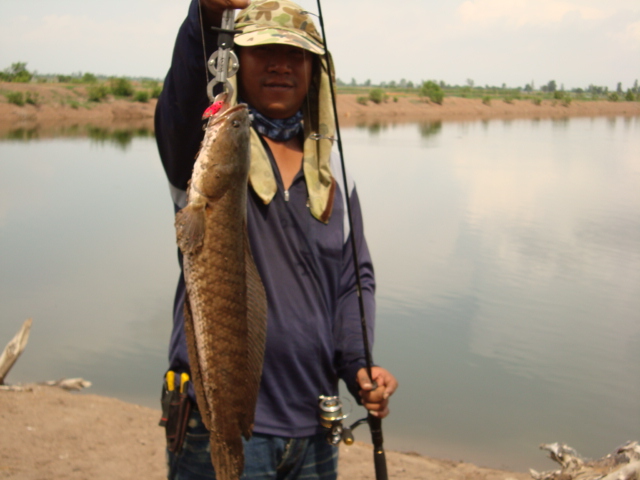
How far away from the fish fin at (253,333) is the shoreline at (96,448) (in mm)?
3086

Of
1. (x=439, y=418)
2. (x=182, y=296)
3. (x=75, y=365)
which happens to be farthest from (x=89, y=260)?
(x=182, y=296)

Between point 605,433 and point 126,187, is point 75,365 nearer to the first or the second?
point 605,433

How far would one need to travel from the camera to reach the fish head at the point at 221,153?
6.03 feet

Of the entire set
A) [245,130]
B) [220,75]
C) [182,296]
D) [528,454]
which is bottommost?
[528,454]

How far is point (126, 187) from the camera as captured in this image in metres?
17.4

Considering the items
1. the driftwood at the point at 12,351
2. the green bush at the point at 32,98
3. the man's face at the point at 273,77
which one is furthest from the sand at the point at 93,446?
the green bush at the point at 32,98

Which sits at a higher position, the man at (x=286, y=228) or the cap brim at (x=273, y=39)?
the cap brim at (x=273, y=39)

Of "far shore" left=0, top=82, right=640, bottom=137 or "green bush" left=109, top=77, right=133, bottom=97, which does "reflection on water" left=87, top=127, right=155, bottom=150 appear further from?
"green bush" left=109, top=77, right=133, bottom=97

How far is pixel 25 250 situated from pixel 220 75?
10.3 metres

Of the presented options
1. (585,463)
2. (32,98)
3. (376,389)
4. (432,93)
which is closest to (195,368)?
(376,389)

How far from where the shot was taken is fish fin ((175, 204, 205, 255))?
72.8 inches

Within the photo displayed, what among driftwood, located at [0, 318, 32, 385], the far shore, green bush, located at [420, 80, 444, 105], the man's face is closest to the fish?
the man's face

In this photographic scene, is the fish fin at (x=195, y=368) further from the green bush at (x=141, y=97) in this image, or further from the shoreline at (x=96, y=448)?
the green bush at (x=141, y=97)

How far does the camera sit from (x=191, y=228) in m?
1.85
